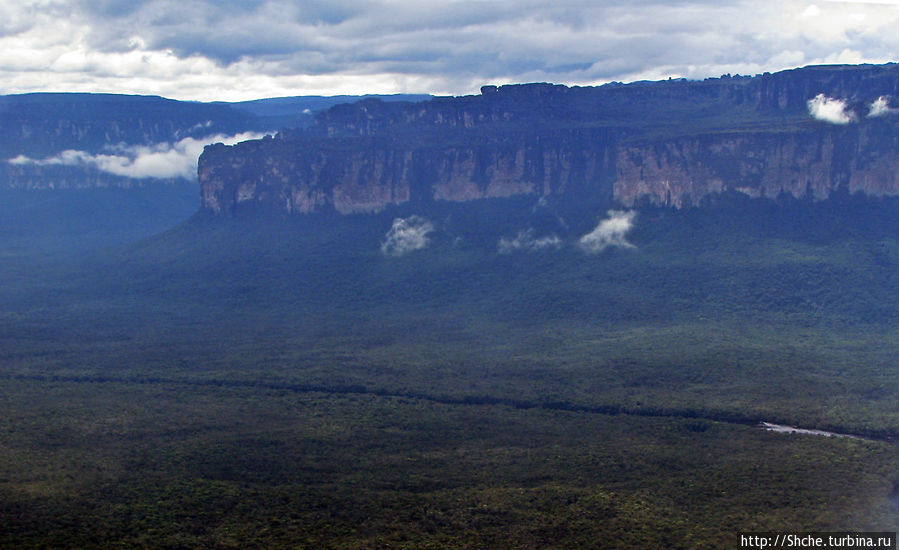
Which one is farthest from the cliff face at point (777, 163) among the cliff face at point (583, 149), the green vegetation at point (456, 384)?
the green vegetation at point (456, 384)

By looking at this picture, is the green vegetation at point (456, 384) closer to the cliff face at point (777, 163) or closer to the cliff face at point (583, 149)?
the cliff face at point (777, 163)

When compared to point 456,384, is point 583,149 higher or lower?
higher

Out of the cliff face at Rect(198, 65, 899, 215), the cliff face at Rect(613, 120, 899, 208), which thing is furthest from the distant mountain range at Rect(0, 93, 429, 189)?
the cliff face at Rect(613, 120, 899, 208)

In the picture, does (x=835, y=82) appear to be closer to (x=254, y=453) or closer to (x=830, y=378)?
(x=830, y=378)

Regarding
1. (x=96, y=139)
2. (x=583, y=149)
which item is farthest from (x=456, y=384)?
(x=96, y=139)

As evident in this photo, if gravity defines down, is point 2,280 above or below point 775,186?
below

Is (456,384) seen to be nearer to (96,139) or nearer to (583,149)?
(583,149)

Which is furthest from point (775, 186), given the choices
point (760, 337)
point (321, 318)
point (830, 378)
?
point (321, 318)
